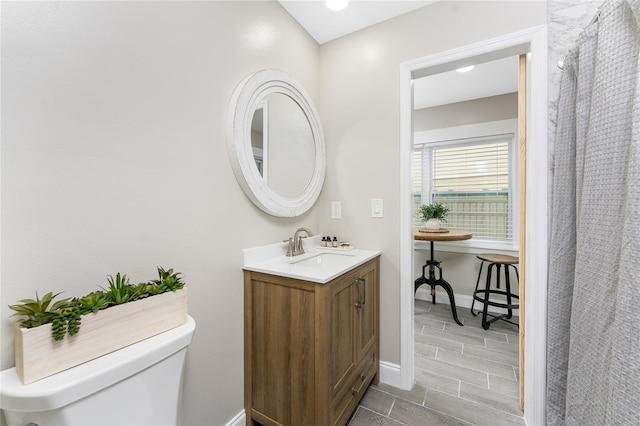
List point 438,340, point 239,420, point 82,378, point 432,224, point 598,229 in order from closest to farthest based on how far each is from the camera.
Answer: point 82,378, point 598,229, point 239,420, point 438,340, point 432,224

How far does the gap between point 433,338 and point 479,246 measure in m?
1.35

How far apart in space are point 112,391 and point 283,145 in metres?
1.41

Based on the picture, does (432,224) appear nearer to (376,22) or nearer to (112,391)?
(376,22)

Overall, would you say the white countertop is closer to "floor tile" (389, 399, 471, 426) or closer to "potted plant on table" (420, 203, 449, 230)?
"floor tile" (389, 399, 471, 426)

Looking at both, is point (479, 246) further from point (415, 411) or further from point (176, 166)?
point (176, 166)

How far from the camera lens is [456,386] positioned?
180cm

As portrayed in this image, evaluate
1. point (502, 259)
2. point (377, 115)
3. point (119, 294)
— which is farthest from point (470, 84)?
point (119, 294)

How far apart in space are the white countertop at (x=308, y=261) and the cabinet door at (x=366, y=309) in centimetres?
11

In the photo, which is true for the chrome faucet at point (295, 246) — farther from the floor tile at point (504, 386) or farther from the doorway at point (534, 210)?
the floor tile at point (504, 386)

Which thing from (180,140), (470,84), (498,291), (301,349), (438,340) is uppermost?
(470,84)

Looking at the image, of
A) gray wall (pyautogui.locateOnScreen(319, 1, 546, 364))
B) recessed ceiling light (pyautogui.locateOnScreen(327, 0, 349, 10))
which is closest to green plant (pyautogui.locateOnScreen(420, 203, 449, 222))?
gray wall (pyautogui.locateOnScreen(319, 1, 546, 364))

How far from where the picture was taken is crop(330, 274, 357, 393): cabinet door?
1291 millimetres

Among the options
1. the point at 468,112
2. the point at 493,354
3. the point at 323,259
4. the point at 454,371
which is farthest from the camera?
the point at 468,112

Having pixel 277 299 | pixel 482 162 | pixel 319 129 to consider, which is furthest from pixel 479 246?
pixel 277 299
